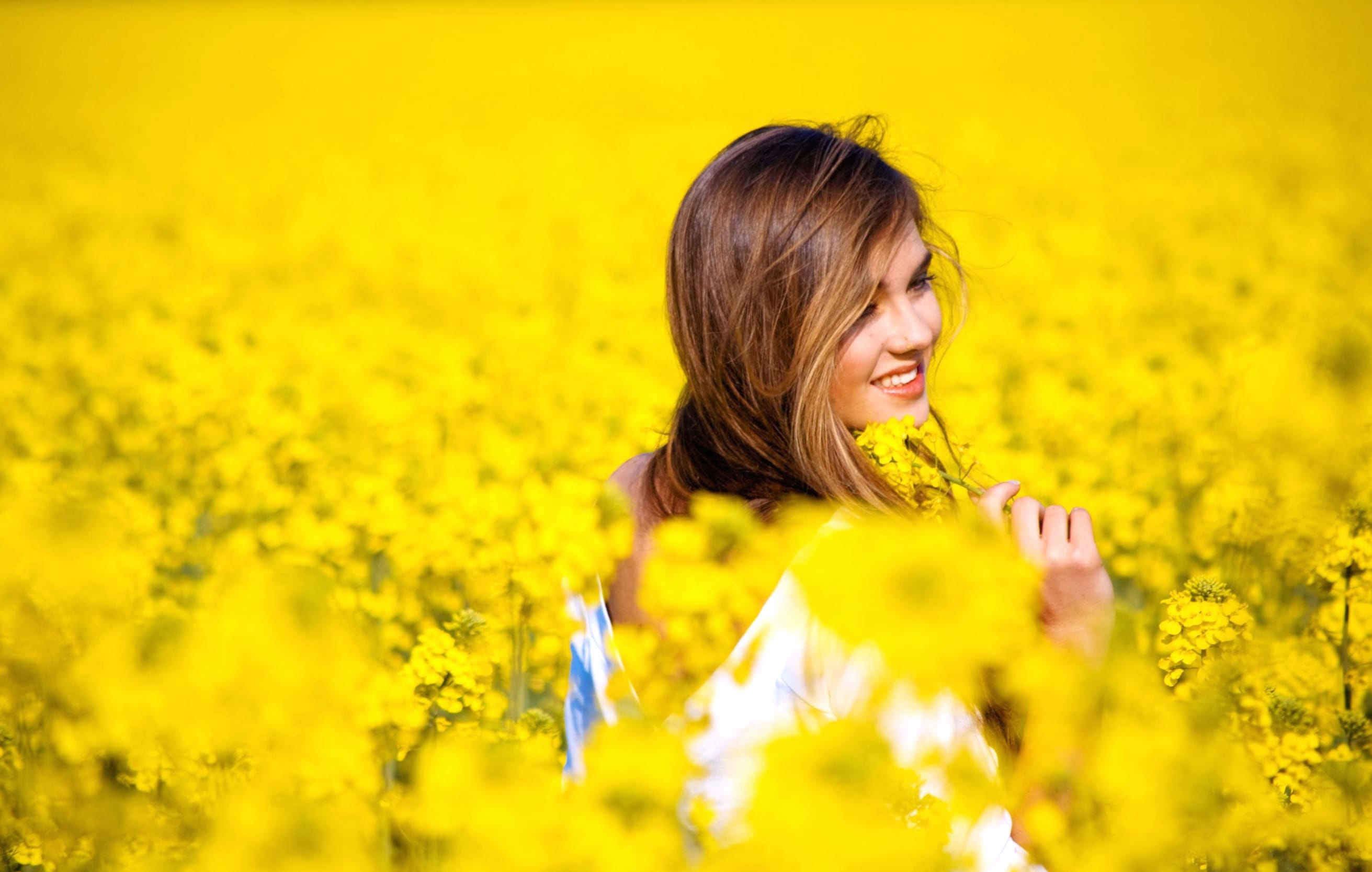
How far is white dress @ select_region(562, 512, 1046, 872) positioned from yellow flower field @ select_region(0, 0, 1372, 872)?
6cm

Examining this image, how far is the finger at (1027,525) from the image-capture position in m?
1.75

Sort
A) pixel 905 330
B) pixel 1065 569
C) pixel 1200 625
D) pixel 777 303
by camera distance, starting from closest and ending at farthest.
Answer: pixel 1065 569, pixel 1200 625, pixel 777 303, pixel 905 330

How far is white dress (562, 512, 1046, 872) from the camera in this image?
5.65 ft

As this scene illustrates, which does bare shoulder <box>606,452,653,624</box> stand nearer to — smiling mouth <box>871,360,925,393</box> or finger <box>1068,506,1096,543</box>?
smiling mouth <box>871,360,925,393</box>

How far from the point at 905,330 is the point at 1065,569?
55cm

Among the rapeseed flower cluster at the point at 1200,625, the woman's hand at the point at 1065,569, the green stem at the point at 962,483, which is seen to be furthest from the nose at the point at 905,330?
the rapeseed flower cluster at the point at 1200,625

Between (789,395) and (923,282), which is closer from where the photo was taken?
(789,395)

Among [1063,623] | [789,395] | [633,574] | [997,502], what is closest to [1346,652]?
[1063,623]

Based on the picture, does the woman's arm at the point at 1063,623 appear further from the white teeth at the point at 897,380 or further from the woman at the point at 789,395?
the white teeth at the point at 897,380

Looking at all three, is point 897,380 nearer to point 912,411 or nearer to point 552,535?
point 912,411

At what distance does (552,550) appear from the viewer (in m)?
2.26

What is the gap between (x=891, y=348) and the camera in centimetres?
215

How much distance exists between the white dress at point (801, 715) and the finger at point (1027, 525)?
0.74ft

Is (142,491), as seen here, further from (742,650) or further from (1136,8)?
(1136,8)
